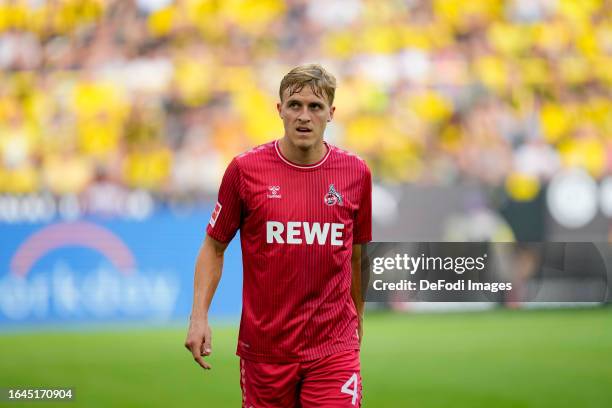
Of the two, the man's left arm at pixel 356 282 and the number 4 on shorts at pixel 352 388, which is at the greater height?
the man's left arm at pixel 356 282

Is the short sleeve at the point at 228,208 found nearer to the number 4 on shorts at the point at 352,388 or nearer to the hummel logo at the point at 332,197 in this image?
the hummel logo at the point at 332,197

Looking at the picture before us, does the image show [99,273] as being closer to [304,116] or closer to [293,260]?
[293,260]

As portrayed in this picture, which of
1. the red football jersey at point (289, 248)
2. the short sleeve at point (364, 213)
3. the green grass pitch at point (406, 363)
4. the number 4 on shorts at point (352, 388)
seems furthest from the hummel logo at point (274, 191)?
the green grass pitch at point (406, 363)

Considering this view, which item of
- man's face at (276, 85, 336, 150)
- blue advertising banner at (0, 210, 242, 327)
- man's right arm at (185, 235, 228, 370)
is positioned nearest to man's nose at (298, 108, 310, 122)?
man's face at (276, 85, 336, 150)

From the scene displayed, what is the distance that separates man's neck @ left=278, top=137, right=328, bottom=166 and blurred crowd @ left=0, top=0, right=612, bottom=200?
10.9 ft

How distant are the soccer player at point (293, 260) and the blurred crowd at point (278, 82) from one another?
3316 mm

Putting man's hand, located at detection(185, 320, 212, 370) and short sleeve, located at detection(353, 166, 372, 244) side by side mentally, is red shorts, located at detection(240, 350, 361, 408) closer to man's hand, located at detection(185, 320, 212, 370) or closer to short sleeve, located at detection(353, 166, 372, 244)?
man's hand, located at detection(185, 320, 212, 370)

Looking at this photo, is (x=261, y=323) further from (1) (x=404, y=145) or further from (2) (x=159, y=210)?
(1) (x=404, y=145)

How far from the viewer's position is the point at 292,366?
2.45 metres

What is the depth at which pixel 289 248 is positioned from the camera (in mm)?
2422

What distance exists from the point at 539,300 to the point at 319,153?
2730mm

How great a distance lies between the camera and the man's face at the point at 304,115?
2.39m

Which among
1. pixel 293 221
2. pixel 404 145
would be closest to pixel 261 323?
pixel 293 221

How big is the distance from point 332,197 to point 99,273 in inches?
130
